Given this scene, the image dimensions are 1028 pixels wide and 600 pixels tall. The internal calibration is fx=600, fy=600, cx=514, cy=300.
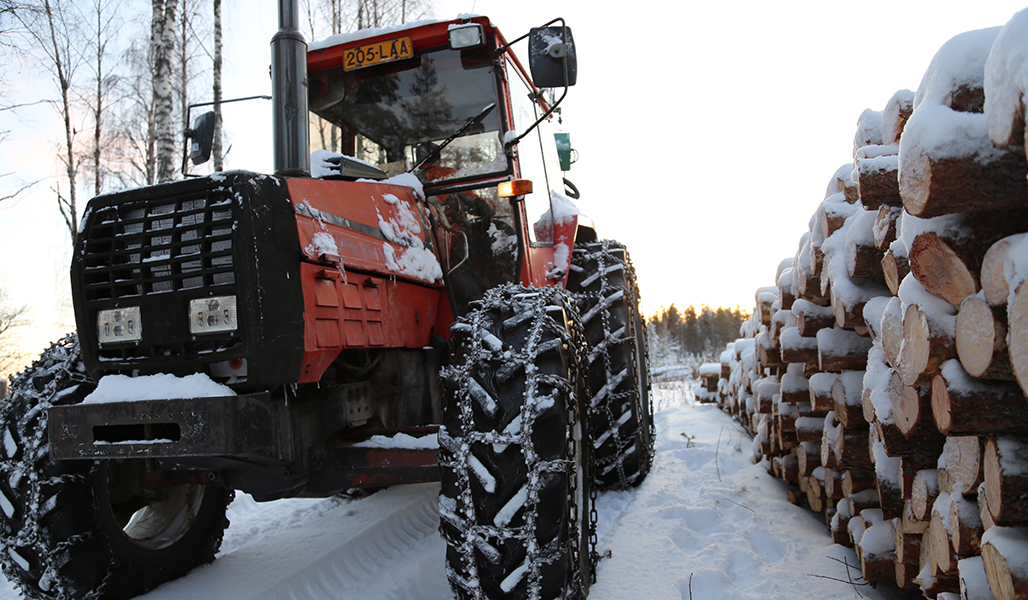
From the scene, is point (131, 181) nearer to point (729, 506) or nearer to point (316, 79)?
point (316, 79)

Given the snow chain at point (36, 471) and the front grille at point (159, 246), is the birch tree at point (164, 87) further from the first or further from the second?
the front grille at point (159, 246)

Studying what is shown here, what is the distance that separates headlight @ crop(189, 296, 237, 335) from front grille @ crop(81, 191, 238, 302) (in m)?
0.05

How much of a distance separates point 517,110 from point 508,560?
97.2 inches

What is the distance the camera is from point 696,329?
61.9 metres

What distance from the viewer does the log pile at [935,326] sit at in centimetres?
119

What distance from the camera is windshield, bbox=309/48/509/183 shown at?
3223 millimetres

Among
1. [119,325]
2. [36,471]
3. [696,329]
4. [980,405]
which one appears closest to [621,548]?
[980,405]

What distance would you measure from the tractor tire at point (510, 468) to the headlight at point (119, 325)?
3.53ft

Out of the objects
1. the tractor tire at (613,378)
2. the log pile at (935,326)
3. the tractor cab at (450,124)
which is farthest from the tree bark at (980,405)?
the tractor tire at (613,378)

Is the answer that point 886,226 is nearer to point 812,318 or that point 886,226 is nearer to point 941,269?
point 941,269

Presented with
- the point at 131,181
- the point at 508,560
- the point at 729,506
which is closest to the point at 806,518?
the point at 729,506

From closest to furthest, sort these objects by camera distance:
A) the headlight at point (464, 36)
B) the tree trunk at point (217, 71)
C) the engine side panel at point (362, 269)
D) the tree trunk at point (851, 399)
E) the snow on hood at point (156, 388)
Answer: the snow on hood at point (156, 388) < the engine side panel at point (362, 269) < the tree trunk at point (851, 399) < the headlight at point (464, 36) < the tree trunk at point (217, 71)

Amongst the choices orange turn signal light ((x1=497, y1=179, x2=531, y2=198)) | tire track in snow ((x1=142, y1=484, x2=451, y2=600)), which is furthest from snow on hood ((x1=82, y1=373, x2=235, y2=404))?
orange turn signal light ((x1=497, y1=179, x2=531, y2=198))

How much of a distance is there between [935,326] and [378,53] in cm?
285
